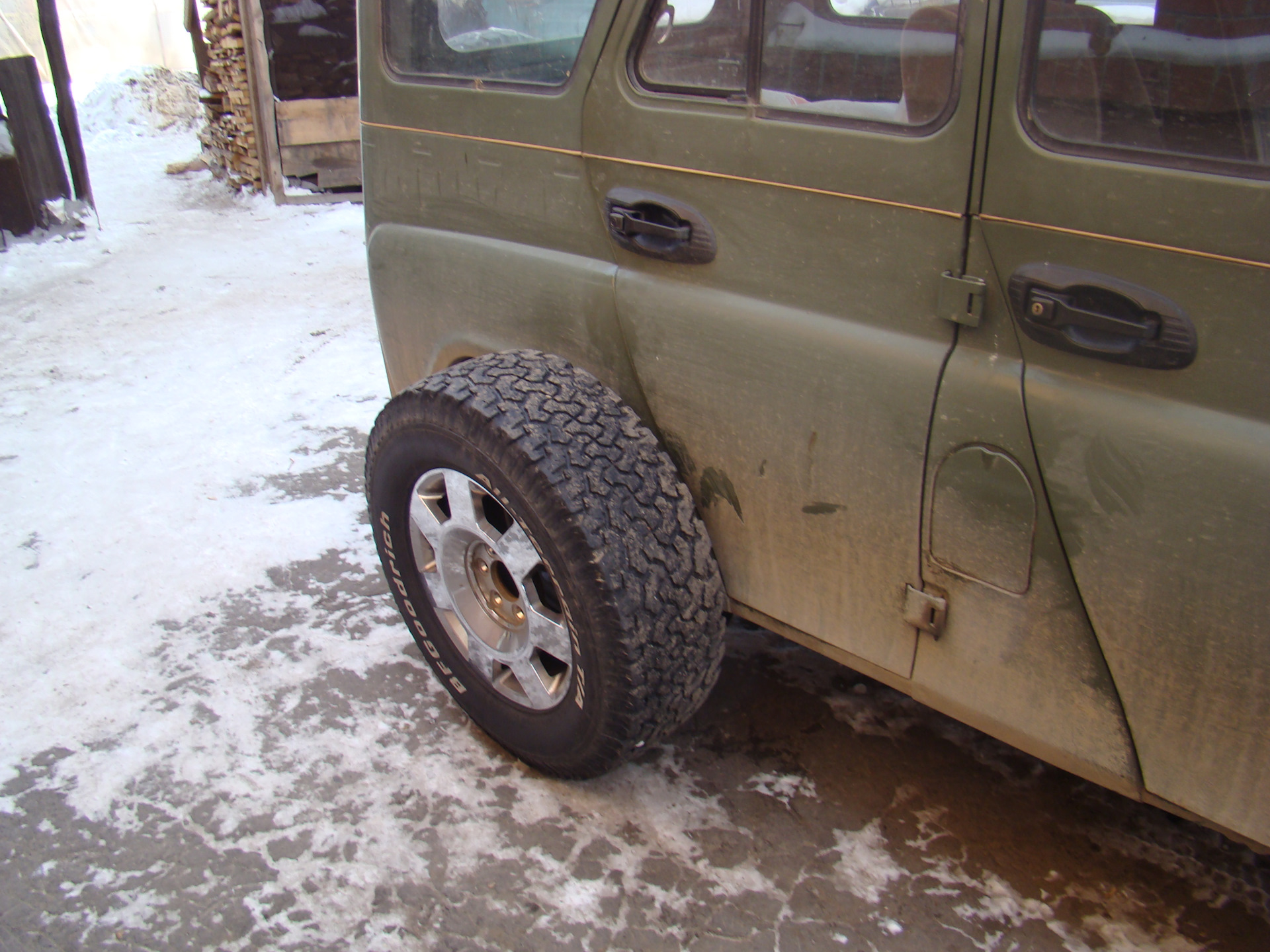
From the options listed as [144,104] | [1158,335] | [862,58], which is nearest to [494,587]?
[862,58]

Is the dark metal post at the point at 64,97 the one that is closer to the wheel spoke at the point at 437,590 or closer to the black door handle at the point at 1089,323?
the wheel spoke at the point at 437,590

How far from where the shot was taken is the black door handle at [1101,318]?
4.44 ft

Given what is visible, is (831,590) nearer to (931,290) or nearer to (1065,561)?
(1065,561)

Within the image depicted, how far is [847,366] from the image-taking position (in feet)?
5.60

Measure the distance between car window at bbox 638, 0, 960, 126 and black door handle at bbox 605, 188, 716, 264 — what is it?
0.68 ft

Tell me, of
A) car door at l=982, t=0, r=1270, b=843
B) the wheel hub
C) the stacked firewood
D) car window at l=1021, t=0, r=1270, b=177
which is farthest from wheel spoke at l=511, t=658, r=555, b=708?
the stacked firewood

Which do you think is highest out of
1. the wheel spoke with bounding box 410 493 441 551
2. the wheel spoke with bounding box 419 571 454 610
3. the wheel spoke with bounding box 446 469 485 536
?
the wheel spoke with bounding box 446 469 485 536

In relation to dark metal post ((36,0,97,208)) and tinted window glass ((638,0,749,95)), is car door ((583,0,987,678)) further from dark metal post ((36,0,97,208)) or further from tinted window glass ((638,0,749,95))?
dark metal post ((36,0,97,208))

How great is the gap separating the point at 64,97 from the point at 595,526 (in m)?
7.66

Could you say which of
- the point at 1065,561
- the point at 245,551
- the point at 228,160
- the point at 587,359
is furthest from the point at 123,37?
the point at 1065,561

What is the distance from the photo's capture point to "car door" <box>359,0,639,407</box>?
208 cm

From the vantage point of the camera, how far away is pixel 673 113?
6.10ft

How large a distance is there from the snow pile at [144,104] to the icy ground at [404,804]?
10921 mm

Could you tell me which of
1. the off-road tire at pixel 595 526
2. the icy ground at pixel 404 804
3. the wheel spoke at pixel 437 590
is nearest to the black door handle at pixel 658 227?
the off-road tire at pixel 595 526
